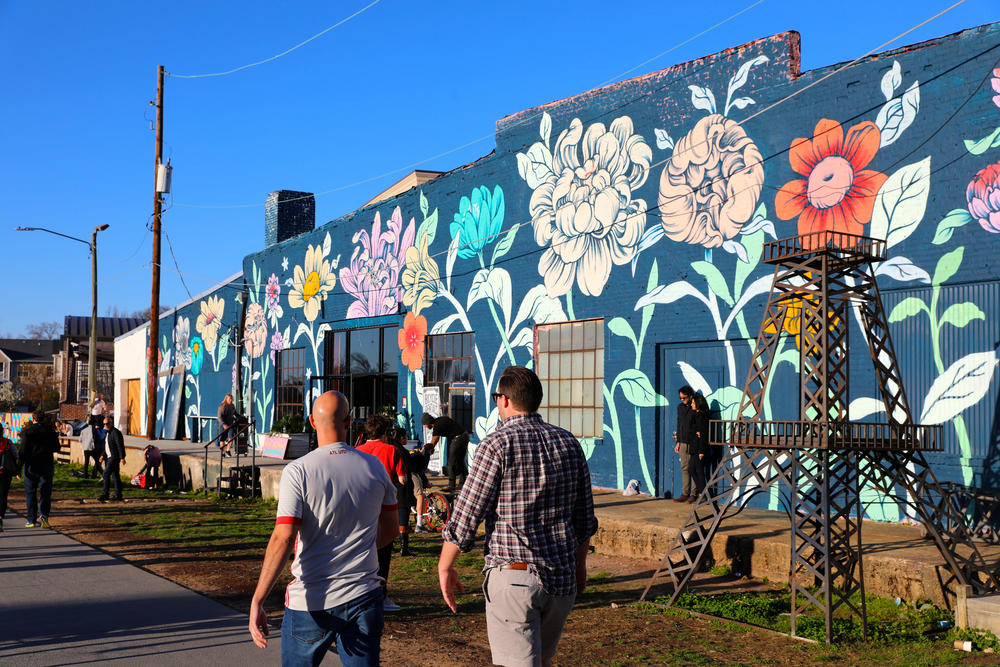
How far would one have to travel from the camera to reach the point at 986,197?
9.98 metres

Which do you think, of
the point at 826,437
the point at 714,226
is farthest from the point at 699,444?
the point at 826,437

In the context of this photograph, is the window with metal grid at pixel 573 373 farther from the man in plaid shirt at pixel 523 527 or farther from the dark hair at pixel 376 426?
the man in plaid shirt at pixel 523 527

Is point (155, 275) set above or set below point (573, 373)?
above

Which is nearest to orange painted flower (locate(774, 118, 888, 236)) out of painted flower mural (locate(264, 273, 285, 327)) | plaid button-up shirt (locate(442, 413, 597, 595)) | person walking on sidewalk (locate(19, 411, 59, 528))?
plaid button-up shirt (locate(442, 413, 597, 595))

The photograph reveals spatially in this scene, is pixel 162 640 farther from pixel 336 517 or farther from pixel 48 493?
pixel 48 493

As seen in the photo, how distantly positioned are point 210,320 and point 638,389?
19.5 m

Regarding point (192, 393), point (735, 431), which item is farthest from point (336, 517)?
point (192, 393)

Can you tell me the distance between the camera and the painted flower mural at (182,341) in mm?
31281

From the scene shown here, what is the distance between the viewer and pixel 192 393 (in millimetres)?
30609

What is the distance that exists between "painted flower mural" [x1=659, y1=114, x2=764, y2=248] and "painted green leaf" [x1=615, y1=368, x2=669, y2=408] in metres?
2.20

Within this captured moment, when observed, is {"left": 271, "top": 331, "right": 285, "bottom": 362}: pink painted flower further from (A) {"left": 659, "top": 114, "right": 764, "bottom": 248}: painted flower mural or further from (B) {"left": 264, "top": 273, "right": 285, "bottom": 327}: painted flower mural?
(A) {"left": 659, "top": 114, "right": 764, "bottom": 248}: painted flower mural

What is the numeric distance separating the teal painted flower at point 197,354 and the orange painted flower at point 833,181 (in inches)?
892

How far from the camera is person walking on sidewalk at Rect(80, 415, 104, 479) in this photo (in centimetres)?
1972

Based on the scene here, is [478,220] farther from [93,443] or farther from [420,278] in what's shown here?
[93,443]
